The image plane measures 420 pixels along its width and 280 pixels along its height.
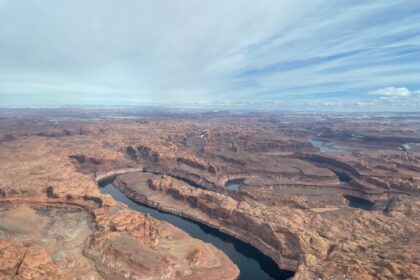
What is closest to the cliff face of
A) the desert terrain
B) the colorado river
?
the desert terrain

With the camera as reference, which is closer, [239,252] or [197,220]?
[239,252]

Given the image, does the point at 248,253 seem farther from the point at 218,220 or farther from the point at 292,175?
the point at 292,175

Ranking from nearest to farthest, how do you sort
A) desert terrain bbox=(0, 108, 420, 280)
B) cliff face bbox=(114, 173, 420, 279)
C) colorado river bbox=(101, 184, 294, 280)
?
1. cliff face bbox=(114, 173, 420, 279)
2. desert terrain bbox=(0, 108, 420, 280)
3. colorado river bbox=(101, 184, 294, 280)

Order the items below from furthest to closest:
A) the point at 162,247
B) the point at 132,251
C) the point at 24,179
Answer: the point at 24,179, the point at 162,247, the point at 132,251

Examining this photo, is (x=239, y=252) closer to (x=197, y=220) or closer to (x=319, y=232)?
(x=197, y=220)

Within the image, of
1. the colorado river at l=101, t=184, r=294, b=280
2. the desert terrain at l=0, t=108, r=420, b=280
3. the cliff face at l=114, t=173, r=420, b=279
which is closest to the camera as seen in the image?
the cliff face at l=114, t=173, r=420, b=279

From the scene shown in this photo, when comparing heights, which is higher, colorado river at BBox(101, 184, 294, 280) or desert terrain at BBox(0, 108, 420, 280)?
desert terrain at BBox(0, 108, 420, 280)

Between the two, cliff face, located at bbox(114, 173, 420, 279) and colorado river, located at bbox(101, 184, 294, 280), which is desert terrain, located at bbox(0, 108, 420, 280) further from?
colorado river, located at bbox(101, 184, 294, 280)

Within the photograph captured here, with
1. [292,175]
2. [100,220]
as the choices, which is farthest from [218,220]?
[292,175]

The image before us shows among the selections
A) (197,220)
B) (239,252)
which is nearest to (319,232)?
(239,252)
